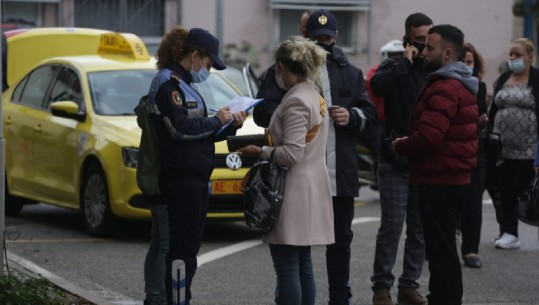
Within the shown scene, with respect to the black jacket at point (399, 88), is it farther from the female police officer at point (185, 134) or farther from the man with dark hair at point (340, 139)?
the female police officer at point (185, 134)

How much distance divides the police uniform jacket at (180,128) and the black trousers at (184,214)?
6 cm

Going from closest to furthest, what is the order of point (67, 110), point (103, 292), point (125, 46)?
point (103, 292)
point (67, 110)
point (125, 46)

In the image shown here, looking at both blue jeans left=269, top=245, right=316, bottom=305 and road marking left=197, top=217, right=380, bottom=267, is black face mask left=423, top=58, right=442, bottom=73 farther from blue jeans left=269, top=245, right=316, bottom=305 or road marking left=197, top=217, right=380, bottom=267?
road marking left=197, top=217, right=380, bottom=267

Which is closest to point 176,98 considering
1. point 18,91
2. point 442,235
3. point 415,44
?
point 442,235

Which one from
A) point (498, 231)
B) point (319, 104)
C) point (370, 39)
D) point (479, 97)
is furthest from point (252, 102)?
point (370, 39)

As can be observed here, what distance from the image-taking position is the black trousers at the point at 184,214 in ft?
25.9

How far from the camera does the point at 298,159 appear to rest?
25.0 ft

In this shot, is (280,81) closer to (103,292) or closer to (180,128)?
(180,128)

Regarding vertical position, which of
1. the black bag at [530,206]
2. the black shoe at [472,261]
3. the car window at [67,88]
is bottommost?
the black shoe at [472,261]

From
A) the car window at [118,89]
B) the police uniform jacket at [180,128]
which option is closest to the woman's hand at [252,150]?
the police uniform jacket at [180,128]

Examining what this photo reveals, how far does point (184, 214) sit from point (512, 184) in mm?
5208

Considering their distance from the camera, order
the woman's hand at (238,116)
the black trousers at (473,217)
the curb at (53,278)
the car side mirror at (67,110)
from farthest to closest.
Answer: the car side mirror at (67,110) < the black trousers at (473,217) < the curb at (53,278) < the woman's hand at (238,116)

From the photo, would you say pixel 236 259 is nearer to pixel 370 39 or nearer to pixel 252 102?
pixel 252 102

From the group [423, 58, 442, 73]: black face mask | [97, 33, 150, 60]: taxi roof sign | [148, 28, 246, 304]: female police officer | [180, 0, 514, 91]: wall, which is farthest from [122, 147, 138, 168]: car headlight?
[180, 0, 514, 91]: wall
